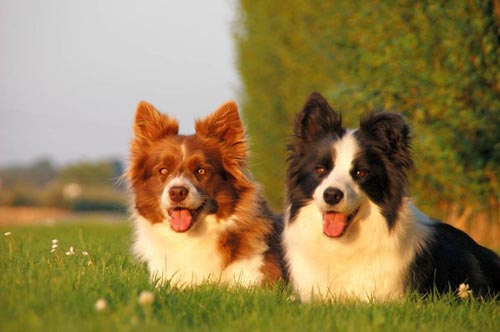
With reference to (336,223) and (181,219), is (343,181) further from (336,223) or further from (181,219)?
(181,219)

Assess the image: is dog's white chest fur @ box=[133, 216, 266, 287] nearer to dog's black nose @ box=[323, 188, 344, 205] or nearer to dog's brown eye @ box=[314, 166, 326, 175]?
dog's brown eye @ box=[314, 166, 326, 175]

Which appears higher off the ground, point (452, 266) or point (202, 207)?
point (202, 207)

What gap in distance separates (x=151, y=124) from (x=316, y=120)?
2079 millimetres

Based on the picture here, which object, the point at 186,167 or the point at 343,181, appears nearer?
the point at 343,181

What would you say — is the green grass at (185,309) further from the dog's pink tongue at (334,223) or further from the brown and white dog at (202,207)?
the dog's pink tongue at (334,223)

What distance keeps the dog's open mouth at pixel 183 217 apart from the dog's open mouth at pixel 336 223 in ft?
4.82

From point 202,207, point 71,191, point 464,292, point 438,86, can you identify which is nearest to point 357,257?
point 464,292

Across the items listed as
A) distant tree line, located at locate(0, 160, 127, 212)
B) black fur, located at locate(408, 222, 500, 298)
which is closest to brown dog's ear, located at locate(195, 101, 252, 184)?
black fur, located at locate(408, 222, 500, 298)

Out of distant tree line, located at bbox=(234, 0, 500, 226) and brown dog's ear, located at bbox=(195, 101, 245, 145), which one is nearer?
brown dog's ear, located at bbox=(195, 101, 245, 145)

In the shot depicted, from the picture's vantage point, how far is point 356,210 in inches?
259

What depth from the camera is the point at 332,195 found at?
6234mm

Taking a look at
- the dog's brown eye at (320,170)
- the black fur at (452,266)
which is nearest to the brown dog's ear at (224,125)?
the dog's brown eye at (320,170)

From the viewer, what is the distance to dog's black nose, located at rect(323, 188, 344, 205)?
6.22m

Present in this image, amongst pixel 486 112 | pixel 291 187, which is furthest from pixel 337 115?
pixel 486 112
